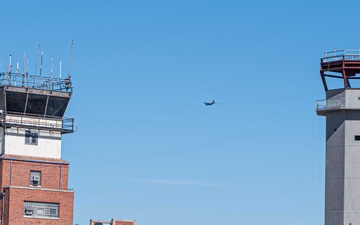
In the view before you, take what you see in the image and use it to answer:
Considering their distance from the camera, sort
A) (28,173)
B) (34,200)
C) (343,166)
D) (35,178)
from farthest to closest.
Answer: (343,166)
(35,178)
(28,173)
(34,200)

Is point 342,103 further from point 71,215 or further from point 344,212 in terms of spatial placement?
point 71,215

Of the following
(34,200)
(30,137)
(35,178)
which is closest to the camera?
(34,200)

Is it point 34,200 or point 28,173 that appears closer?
point 34,200

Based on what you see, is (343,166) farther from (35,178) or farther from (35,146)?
(35,146)

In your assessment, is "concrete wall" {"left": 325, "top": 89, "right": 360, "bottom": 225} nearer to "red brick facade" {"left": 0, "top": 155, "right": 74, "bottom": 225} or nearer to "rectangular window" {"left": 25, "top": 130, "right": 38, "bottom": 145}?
"red brick facade" {"left": 0, "top": 155, "right": 74, "bottom": 225}

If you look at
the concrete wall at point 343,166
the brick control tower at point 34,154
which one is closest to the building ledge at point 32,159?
the brick control tower at point 34,154

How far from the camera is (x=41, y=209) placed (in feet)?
490

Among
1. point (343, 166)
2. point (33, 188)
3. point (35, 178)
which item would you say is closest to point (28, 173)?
point (35, 178)

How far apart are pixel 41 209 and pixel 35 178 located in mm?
4244

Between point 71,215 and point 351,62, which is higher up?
point 351,62

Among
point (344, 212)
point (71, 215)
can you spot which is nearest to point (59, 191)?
point (71, 215)

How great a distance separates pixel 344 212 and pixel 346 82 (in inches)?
623

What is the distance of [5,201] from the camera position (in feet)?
486

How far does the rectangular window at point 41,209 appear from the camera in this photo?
487 feet
